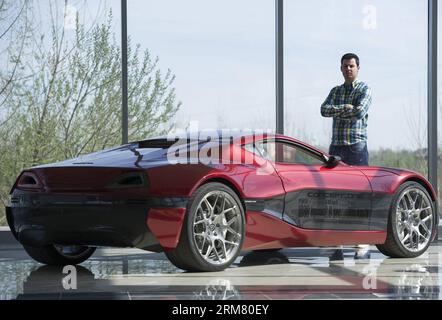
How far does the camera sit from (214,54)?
1014 cm

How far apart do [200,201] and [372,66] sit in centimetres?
467

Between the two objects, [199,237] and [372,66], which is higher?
[372,66]

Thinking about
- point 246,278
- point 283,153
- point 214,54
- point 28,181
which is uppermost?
point 214,54

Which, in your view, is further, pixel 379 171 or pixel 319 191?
pixel 379 171

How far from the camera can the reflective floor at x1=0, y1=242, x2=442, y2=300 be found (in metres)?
5.50

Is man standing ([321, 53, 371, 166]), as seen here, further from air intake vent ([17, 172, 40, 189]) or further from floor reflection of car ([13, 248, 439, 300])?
air intake vent ([17, 172, 40, 189])

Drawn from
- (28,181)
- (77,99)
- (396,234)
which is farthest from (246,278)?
(77,99)

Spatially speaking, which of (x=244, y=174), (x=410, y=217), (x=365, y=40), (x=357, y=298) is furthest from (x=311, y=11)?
(x=357, y=298)

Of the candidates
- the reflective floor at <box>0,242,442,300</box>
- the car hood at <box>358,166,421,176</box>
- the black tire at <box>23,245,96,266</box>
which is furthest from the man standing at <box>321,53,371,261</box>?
the black tire at <box>23,245,96,266</box>

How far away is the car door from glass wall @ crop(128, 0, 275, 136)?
244 cm

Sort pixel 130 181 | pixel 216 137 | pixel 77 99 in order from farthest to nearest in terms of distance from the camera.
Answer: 1. pixel 77 99
2. pixel 216 137
3. pixel 130 181

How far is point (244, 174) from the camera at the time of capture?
6648 mm

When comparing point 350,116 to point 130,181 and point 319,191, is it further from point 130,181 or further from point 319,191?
point 130,181
